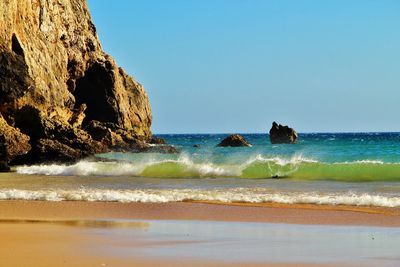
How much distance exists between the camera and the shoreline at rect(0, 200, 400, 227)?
578 inches

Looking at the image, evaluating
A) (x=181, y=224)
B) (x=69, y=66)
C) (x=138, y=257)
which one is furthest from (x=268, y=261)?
(x=69, y=66)

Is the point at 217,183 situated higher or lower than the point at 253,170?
lower

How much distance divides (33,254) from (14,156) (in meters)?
33.1

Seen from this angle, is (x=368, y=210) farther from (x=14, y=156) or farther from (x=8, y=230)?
(x=14, y=156)

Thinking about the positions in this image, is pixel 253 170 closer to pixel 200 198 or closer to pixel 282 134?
pixel 200 198

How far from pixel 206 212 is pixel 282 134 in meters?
81.1

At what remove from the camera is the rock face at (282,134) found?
95.4 meters

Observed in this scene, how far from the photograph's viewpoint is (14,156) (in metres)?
42.1

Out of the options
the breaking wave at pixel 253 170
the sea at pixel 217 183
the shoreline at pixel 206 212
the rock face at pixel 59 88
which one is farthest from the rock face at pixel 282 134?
the shoreline at pixel 206 212

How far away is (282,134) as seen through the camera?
9631cm

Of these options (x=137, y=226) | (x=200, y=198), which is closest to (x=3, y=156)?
(x=200, y=198)

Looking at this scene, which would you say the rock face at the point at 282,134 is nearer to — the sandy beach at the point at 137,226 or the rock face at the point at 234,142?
the rock face at the point at 234,142

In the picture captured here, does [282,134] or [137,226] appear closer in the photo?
[137,226]

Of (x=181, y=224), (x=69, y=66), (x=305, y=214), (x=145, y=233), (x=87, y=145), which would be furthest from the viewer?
(x=69, y=66)
